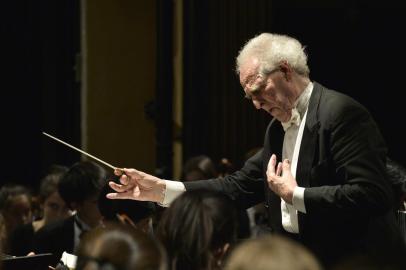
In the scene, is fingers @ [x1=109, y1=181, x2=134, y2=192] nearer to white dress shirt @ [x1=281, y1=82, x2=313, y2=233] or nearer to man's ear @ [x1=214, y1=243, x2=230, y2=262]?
white dress shirt @ [x1=281, y1=82, x2=313, y2=233]

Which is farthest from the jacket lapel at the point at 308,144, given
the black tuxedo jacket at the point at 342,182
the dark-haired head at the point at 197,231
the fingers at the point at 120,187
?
the dark-haired head at the point at 197,231

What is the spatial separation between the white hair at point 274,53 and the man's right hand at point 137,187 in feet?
1.97

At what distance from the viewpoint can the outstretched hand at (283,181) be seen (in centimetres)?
355

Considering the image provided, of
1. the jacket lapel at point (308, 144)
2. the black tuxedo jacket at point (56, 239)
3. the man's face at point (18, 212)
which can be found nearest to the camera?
the jacket lapel at point (308, 144)

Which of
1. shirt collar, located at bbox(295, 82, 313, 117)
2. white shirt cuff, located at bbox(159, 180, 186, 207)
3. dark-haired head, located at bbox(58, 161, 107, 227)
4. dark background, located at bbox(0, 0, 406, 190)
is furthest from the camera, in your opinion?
dark background, located at bbox(0, 0, 406, 190)

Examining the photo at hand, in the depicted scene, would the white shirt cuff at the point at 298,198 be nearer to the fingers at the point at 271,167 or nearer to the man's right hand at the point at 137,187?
the fingers at the point at 271,167

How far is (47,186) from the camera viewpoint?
627cm

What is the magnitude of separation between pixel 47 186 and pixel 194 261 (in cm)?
359

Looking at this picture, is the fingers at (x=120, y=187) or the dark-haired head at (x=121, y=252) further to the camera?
the fingers at (x=120, y=187)

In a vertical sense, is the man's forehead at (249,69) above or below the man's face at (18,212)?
above

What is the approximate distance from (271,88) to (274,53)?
0.14 metres

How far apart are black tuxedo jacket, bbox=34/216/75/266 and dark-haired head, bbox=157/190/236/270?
2128mm

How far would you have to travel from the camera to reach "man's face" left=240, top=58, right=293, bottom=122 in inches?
149

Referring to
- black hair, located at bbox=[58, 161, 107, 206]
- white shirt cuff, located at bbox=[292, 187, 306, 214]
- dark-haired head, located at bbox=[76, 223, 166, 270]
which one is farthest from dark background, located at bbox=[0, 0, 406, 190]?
dark-haired head, located at bbox=[76, 223, 166, 270]
